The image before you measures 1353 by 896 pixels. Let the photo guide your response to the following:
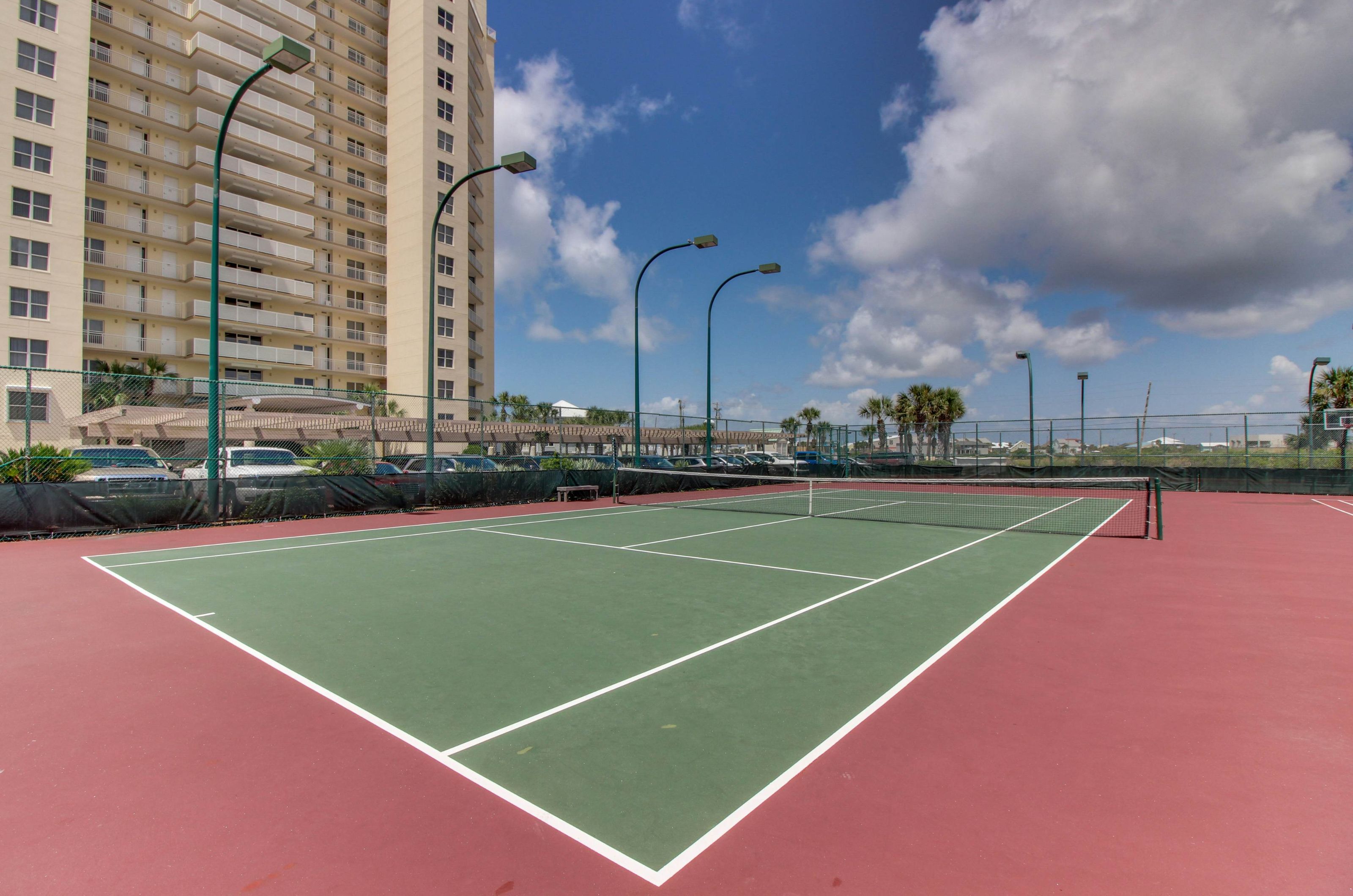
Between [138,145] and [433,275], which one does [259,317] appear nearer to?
[138,145]

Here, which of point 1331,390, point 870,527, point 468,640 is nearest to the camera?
point 468,640

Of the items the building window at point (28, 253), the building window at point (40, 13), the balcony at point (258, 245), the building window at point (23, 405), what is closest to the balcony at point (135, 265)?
the balcony at point (258, 245)

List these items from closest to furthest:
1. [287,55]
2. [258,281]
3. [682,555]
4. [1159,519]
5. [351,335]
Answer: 1. [682,555]
2. [287,55]
3. [1159,519]
4. [258,281]
5. [351,335]

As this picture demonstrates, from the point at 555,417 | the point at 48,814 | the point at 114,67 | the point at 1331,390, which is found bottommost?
the point at 48,814

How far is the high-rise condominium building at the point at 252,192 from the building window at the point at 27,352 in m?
0.10

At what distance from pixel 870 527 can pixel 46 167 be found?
44476 millimetres

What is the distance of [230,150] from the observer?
4281cm

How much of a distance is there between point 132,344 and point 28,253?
712cm

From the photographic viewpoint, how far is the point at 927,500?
23.2 m

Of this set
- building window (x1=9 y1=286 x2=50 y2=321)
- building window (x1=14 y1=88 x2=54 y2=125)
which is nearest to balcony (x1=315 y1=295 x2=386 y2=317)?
building window (x1=9 y1=286 x2=50 y2=321)

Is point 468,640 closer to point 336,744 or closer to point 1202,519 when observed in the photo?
point 336,744

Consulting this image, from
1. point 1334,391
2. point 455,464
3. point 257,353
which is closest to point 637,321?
point 455,464

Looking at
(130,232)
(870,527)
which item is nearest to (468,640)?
(870,527)

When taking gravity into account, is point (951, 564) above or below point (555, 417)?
below
